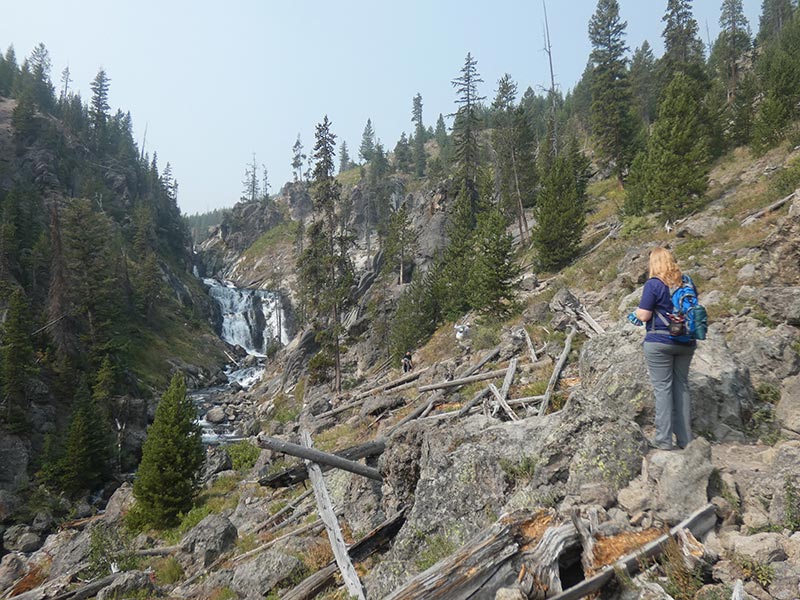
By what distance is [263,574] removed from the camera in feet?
23.6

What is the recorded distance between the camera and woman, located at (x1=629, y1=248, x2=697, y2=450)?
5117 mm

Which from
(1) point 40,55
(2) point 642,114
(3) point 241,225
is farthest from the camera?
(3) point 241,225

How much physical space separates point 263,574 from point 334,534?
1.58 meters

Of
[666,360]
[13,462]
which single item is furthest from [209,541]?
[13,462]

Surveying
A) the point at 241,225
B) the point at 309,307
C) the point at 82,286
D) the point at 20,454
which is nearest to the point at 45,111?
the point at 241,225

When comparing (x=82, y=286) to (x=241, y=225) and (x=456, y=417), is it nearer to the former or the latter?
(x=456, y=417)

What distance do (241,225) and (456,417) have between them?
443 feet

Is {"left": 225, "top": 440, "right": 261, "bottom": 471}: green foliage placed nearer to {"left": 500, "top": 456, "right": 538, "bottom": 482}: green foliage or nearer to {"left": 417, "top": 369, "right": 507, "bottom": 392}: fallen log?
{"left": 417, "top": 369, "right": 507, "bottom": 392}: fallen log

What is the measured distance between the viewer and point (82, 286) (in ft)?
152

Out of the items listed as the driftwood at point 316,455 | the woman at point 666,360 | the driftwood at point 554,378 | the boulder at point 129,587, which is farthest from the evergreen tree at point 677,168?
the boulder at point 129,587

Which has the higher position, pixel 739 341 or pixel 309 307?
pixel 309 307

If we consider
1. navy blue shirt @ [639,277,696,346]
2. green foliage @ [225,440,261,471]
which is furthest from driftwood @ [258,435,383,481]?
green foliage @ [225,440,261,471]

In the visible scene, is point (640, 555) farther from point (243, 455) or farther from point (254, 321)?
point (254, 321)

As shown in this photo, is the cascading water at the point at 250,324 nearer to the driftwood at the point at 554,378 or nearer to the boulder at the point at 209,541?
the boulder at the point at 209,541
